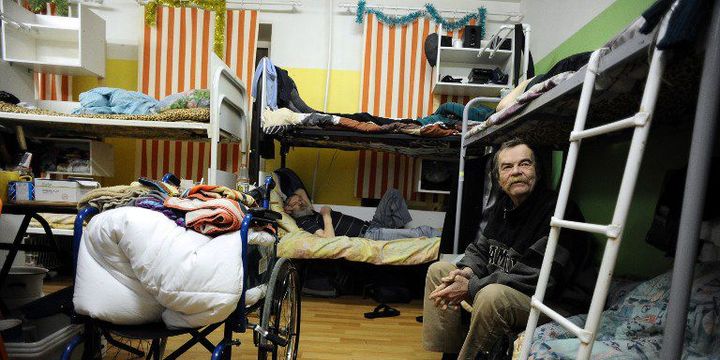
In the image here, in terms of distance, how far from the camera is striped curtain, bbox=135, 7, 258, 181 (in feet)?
11.4

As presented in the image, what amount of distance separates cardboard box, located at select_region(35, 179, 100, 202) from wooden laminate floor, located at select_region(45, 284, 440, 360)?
747 millimetres

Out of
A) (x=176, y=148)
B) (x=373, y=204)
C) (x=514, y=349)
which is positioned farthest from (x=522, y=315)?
(x=176, y=148)

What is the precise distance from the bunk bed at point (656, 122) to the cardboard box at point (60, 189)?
2.76m

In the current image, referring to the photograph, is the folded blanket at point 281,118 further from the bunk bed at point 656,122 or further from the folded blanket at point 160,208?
the folded blanket at point 160,208

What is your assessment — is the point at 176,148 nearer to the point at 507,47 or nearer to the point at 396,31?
the point at 396,31

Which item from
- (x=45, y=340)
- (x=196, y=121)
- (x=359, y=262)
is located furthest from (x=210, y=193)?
(x=359, y=262)

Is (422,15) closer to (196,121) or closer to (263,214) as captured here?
(196,121)

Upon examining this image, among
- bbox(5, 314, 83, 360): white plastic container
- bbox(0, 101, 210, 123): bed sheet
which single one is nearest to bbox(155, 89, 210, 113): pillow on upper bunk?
bbox(0, 101, 210, 123): bed sheet

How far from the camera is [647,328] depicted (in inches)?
40.8

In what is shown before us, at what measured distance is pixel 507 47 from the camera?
3.24 metres

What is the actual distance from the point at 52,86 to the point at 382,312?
3.83 m

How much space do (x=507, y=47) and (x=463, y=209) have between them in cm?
184

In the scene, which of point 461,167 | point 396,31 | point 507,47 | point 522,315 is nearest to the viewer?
point 522,315

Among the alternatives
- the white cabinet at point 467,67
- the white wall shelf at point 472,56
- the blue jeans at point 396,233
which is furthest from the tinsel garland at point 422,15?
the blue jeans at point 396,233
